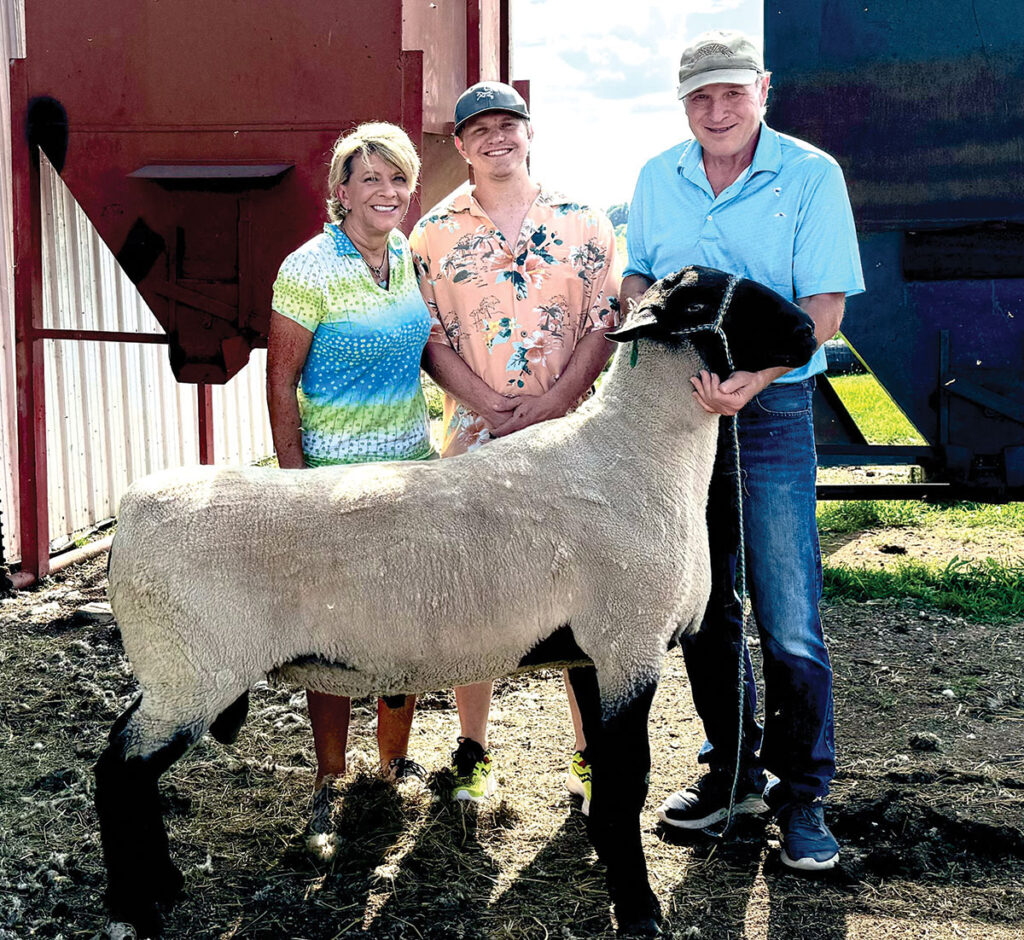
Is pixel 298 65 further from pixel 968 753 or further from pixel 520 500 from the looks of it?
pixel 968 753

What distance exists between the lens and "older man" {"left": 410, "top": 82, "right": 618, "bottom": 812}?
3652mm

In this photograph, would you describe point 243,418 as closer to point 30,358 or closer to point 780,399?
point 30,358

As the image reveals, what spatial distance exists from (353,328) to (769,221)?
1.35 m

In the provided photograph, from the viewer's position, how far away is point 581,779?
3.88m

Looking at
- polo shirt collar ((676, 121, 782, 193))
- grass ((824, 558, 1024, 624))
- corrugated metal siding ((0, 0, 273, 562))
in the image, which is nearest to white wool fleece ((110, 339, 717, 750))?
polo shirt collar ((676, 121, 782, 193))

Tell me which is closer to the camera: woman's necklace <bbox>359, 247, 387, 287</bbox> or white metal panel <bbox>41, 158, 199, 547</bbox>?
woman's necklace <bbox>359, 247, 387, 287</bbox>

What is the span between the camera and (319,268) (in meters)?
3.39

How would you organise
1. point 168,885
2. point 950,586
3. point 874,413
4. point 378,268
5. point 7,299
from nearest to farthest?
1. point 168,885
2. point 378,268
3. point 950,586
4. point 7,299
5. point 874,413

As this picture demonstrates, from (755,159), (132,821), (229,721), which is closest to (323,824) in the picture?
(229,721)

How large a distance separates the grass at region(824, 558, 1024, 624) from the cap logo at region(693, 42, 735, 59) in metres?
3.95

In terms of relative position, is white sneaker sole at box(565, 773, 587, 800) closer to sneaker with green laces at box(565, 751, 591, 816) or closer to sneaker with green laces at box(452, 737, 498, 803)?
sneaker with green laces at box(565, 751, 591, 816)

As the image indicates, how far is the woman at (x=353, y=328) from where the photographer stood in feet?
11.2

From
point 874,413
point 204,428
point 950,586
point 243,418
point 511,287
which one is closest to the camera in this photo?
point 511,287

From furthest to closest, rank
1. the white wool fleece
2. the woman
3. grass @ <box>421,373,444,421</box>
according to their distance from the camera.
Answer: grass @ <box>421,373,444,421</box>
the woman
the white wool fleece
